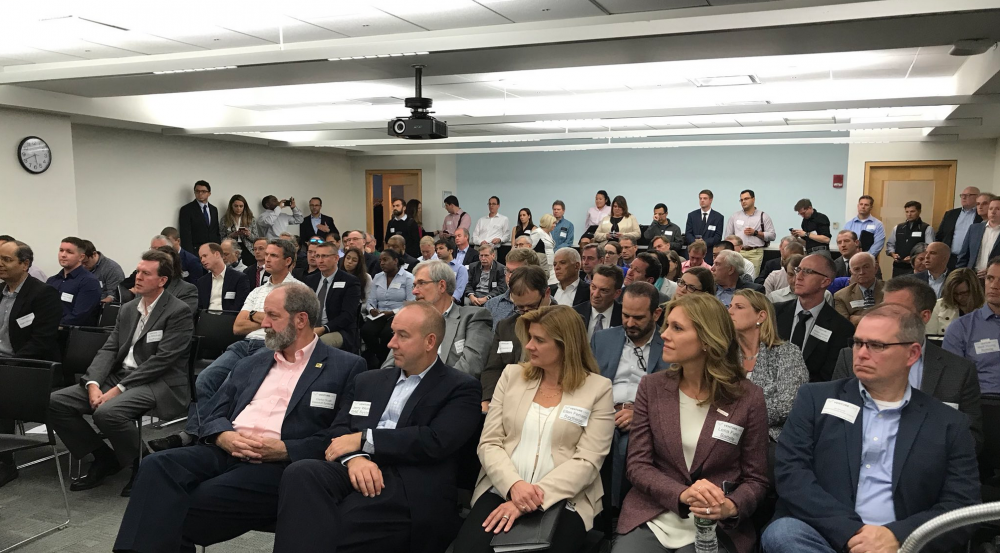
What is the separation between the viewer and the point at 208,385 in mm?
3375

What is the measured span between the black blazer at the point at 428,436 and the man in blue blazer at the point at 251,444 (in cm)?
19

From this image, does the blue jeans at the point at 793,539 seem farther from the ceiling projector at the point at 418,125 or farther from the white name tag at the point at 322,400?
the ceiling projector at the point at 418,125

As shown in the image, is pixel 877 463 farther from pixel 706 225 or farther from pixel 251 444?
pixel 706 225

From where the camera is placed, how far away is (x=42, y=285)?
476cm

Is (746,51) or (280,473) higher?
(746,51)

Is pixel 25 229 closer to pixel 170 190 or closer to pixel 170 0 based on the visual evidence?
pixel 170 190

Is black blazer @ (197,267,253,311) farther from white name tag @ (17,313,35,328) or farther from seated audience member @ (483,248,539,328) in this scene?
seated audience member @ (483,248,539,328)

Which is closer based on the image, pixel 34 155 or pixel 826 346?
pixel 826 346

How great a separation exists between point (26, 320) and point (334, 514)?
10.9ft

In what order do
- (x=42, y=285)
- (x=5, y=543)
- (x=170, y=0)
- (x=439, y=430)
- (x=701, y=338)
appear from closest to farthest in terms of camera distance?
(x=701, y=338) → (x=439, y=430) → (x=5, y=543) → (x=42, y=285) → (x=170, y=0)

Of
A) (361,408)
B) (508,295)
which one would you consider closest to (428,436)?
(361,408)

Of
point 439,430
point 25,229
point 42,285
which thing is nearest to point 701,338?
point 439,430

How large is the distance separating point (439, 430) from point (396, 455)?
7.1 inches

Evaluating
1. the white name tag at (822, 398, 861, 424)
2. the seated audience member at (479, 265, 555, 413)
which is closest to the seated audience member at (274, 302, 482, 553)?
the seated audience member at (479, 265, 555, 413)
